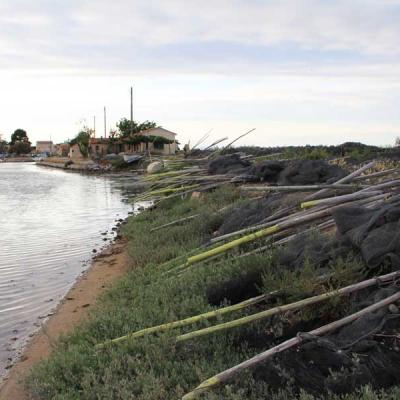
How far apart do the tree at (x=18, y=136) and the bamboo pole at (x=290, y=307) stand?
14653 centimetres

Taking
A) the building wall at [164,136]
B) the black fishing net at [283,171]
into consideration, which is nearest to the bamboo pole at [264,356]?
the black fishing net at [283,171]

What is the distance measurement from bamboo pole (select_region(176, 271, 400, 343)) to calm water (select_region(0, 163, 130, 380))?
282 centimetres

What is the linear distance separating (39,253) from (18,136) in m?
140

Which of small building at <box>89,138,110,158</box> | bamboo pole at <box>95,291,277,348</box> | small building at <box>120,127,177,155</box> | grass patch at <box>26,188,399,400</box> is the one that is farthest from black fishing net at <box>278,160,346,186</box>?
small building at <box>89,138,110,158</box>

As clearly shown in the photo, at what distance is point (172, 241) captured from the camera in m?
8.99

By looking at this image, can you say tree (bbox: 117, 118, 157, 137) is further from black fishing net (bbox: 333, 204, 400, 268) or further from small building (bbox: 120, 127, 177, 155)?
black fishing net (bbox: 333, 204, 400, 268)

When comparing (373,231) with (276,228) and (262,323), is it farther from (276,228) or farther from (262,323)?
(276,228)

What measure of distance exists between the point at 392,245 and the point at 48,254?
8.99m

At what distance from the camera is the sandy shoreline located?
521cm

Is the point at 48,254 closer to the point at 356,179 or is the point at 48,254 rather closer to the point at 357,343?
the point at 356,179

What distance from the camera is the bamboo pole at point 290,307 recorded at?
13.0 feet

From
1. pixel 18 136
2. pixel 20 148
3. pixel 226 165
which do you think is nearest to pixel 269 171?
pixel 226 165

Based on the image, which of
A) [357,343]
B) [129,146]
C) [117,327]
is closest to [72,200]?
[117,327]

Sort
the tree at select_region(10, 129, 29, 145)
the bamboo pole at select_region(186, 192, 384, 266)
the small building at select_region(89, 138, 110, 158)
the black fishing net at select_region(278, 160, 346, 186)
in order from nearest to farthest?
the bamboo pole at select_region(186, 192, 384, 266), the black fishing net at select_region(278, 160, 346, 186), the small building at select_region(89, 138, 110, 158), the tree at select_region(10, 129, 29, 145)
